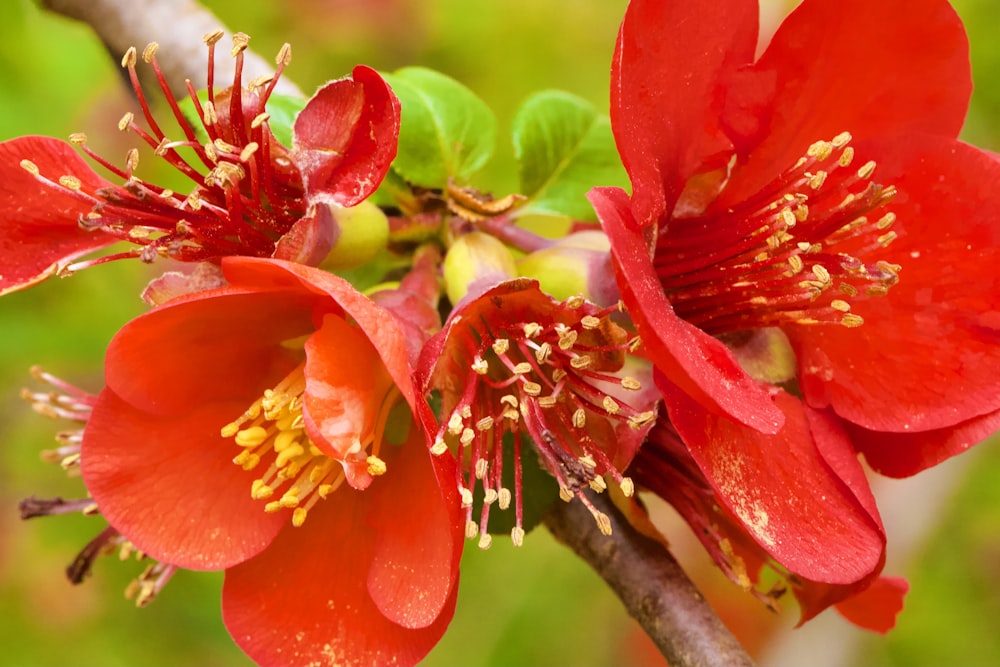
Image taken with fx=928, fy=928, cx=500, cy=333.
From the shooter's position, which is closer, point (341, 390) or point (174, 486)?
point (341, 390)

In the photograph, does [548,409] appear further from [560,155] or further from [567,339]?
[560,155]

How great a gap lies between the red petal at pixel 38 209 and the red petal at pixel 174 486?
0.16 meters

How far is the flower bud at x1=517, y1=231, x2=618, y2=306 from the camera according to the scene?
0.89 metres

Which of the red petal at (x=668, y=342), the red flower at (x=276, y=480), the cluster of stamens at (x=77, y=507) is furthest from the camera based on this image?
the cluster of stamens at (x=77, y=507)

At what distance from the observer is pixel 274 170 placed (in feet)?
2.94

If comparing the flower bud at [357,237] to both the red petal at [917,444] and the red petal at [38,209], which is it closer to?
the red petal at [38,209]

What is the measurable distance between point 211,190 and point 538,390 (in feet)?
1.18

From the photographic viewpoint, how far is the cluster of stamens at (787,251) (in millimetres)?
877

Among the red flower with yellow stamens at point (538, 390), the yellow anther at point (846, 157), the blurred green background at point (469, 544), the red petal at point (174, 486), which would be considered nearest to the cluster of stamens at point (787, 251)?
the yellow anther at point (846, 157)

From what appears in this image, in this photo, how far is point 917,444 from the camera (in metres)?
0.91

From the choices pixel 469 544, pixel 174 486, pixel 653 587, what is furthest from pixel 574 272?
pixel 469 544

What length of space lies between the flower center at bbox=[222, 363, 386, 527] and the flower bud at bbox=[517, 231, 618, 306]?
23cm

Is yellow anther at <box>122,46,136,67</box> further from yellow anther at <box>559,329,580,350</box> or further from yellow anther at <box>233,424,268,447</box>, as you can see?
yellow anther at <box>559,329,580,350</box>

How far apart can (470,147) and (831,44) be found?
40 centimetres
